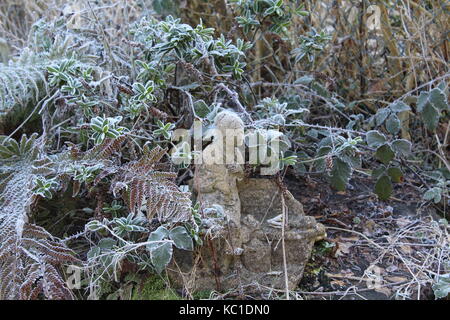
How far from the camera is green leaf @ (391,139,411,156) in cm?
163

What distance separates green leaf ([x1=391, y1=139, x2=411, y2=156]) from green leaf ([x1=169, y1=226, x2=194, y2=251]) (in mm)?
780

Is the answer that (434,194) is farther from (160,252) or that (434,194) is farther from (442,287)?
(160,252)

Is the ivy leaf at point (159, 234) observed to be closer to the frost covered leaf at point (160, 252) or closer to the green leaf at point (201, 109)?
the frost covered leaf at point (160, 252)

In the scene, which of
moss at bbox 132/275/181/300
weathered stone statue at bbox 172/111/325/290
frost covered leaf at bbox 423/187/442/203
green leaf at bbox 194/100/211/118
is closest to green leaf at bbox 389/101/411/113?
frost covered leaf at bbox 423/187/442/203

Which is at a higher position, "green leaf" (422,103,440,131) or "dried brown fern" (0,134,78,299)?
"green leaf" (422,103,440,131)

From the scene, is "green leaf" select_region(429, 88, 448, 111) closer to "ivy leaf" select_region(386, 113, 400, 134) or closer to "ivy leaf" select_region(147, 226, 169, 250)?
"ivy leaf" select_region(386, 113, 400, 134)

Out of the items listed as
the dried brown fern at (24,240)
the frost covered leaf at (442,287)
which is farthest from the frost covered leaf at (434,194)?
the dried brown fern at (24,240)

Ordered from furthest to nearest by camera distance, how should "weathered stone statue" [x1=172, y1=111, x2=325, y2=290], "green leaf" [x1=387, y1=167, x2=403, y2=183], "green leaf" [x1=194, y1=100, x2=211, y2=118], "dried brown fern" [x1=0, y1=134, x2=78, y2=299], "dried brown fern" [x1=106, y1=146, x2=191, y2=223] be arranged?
"green leaf" [x1=387, y1=167, x2=403, y2=183] < "green leaf" [x1=194, y1=100, x2=211, y2=118] < "weathered stone statue" [x1=172, y1=111, x2=325, y2=290] < "dried brown fern" [x1=106, y1=146, x2=191, y2=223] < "dried brown fern" [x1=0, y1=134, x2=78, y2=299]

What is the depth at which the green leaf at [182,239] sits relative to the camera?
1277 mm

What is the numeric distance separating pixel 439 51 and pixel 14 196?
1717 mm

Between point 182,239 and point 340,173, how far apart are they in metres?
0.60

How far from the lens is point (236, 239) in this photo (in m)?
1.40

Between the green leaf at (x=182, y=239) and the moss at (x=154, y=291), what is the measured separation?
0.15 meters
